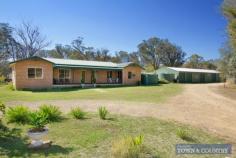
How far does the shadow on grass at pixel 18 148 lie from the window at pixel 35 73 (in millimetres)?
18109

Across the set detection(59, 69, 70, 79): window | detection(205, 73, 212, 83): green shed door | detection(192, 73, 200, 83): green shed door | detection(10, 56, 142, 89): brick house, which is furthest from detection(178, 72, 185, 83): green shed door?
detection(59, 69, 70, 79): window

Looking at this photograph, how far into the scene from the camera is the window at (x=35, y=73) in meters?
23.8

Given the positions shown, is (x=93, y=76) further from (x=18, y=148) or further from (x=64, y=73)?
(x=18, y=148)

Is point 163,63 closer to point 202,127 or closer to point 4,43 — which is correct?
point 4,43

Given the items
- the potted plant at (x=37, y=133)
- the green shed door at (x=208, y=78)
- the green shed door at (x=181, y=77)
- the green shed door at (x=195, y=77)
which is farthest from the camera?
the green shed door at (x=208, y=78)

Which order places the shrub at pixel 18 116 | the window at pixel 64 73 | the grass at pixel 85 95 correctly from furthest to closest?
1. the window at pixel 64 73
2. the grass at pixel 85 95
3. the shrub at pixel 18 116

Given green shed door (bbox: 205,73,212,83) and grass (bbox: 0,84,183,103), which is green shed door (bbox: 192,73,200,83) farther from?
grass (bbox: 0,84,183,103)

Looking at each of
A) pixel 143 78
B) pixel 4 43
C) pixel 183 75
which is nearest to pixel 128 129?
pixel 143 78

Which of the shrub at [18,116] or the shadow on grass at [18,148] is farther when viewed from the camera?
the shrub at [18,116]

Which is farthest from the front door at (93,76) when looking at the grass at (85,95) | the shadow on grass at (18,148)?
the shadow on grass at (18,148)

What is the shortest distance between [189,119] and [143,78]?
2537cm

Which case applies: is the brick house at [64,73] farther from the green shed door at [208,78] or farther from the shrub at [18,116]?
the green shed door at [208,78]

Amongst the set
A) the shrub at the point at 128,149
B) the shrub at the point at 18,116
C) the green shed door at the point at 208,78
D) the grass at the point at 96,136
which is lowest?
the grass at the point at 96,136

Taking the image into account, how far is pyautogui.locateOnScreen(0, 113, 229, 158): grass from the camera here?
5.41 metres
